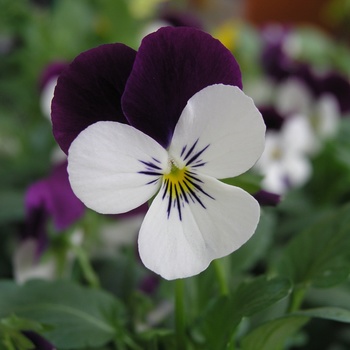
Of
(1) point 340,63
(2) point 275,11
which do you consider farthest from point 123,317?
(2) point 275,11

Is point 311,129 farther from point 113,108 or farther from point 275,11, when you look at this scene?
point 275,11

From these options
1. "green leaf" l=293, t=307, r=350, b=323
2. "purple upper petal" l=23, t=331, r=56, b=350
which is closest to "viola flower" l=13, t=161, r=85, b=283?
"purple upper petal" l=23, t=331, r=56, b=350

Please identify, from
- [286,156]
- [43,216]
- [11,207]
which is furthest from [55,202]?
[286,156]

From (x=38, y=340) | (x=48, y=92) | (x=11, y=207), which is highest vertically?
(x=48, y=92)

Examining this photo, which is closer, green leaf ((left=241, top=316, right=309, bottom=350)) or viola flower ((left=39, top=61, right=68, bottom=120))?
green leaf ((left=241, top=316, right=309, bottom=350))

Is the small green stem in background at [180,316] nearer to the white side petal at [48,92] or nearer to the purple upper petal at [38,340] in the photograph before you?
the purple upper petal at [38,340]

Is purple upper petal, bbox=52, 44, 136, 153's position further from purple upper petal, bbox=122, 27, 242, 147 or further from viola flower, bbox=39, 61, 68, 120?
viola flower, bbox=39, 61, 68, 120

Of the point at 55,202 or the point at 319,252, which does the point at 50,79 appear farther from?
the point at 319,252

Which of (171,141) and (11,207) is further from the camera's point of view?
(11,207)
